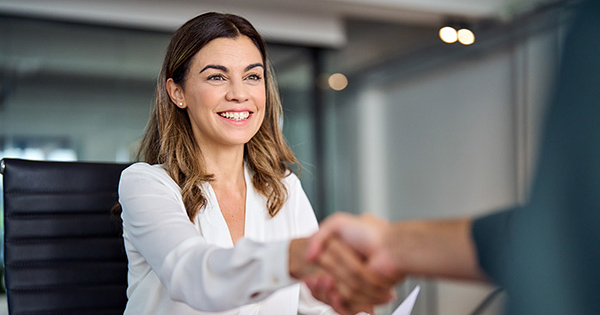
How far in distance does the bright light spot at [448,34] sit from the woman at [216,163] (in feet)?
10.1

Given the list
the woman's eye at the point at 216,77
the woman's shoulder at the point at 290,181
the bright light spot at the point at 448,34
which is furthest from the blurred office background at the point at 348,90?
the woman's eye at the point at 216,77

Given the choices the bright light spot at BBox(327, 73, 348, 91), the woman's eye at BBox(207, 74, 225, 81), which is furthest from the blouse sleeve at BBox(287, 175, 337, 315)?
the bright light spot at BBox(327, 73, 348, 91)

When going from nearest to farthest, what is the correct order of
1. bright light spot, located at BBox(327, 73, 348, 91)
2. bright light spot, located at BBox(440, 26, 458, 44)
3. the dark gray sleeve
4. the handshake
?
the dark gray sleeve < the handshake < bright light spot, located at BBox(440, 26, 458, 44) < bright light spot, located at BBox(327, 73, 348, 91)

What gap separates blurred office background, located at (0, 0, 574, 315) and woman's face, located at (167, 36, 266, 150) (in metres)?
2.32

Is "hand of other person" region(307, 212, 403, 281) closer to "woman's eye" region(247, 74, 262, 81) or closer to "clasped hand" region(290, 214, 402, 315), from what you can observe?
"clasped hand" region(290, 214, 402, 315)

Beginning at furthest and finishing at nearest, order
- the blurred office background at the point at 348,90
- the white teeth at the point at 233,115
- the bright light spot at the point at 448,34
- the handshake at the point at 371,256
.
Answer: the bright light spot at the point at 448,34, the blurred office background at the point at 348,90, the white teeth at the point at 233,115, the handshake at the point at 371,256

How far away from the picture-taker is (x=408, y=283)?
13.8ft

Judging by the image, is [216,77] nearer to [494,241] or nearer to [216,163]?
[216,163]

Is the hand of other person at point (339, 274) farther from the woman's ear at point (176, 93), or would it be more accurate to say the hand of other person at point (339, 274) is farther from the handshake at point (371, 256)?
the woman's ear at point (176, 93)

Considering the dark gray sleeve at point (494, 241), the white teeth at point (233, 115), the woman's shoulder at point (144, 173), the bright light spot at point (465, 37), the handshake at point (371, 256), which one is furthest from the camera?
the bright light spot at point (465, 37)

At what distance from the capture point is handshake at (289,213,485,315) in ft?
2.45

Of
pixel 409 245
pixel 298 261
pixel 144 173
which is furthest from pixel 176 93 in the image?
pixel 409 245

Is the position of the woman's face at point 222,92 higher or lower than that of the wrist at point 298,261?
higher

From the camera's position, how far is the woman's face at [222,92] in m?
1.56
